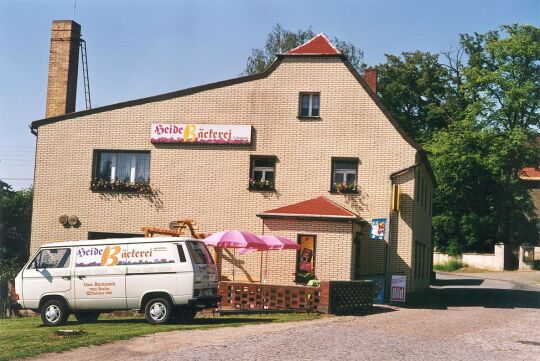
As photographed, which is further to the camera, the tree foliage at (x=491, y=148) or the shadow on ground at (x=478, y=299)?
the tree foliage at (x=491, y=148)

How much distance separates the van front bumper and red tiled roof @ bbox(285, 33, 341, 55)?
12782 mm

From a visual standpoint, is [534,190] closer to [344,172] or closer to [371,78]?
[371,78]

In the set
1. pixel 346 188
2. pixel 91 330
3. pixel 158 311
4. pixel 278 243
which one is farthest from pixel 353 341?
pixel 346 188

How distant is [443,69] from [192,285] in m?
50.5

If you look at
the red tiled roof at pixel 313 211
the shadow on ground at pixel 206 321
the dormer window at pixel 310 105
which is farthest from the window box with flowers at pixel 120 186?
the shadow on ground at pixel 206 321

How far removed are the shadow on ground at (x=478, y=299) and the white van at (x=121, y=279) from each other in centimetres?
1035

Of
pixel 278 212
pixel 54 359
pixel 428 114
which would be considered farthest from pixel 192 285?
pixel 428 114

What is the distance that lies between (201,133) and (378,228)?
25.5ft

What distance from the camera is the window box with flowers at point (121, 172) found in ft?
102

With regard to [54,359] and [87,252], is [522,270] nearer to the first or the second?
[87,252]

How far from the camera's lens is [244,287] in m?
23.5

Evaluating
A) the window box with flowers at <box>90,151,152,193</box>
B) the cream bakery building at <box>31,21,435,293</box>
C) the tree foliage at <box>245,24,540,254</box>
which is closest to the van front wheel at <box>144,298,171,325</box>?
the cream bakery building at <box>31,21,435,293</box>

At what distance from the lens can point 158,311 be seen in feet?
64.8

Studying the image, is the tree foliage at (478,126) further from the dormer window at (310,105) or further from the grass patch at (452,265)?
the dormer window at (310,105)
